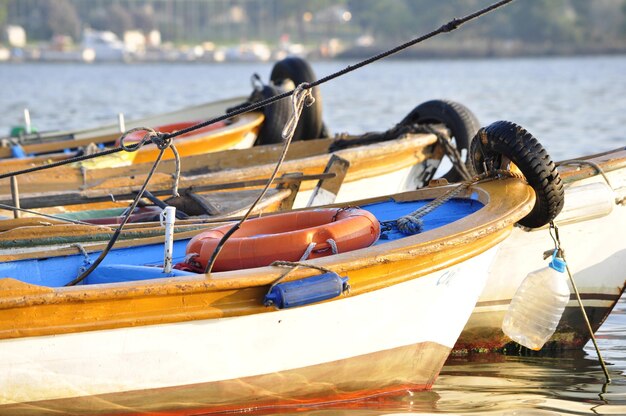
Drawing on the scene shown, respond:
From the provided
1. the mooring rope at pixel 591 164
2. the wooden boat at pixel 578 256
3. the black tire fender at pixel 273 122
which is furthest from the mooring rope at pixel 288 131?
the black tire fender at pixel 273 122

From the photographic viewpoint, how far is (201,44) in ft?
489

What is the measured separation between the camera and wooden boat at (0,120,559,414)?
5602 millimetres

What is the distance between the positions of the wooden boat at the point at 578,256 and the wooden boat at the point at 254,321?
0.96 m

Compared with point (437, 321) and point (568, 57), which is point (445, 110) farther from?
point (568, 57)

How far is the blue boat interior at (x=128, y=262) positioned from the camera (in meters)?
6.18

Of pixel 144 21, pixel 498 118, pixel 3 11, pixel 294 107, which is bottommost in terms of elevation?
pixel 294 107

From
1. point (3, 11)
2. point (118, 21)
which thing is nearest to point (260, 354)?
point (3, 11)

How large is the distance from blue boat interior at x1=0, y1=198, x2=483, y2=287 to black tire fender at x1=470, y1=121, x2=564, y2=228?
329 mm

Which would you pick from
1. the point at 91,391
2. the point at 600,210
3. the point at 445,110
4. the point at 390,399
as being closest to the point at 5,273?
the point at 91,391

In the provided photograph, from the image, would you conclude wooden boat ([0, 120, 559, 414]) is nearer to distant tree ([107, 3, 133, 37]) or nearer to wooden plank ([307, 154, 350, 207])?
wooden plank ([307, 154, 350, 207])

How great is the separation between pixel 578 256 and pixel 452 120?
9.45 ft

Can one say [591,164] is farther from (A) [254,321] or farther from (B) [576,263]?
(A) [254,321]

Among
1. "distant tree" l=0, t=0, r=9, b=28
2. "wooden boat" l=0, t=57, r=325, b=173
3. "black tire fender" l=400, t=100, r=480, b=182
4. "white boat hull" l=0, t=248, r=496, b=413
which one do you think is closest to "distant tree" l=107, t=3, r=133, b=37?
"distant tree" l=0, t=0, r=9, b=28

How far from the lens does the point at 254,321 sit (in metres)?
5.86
